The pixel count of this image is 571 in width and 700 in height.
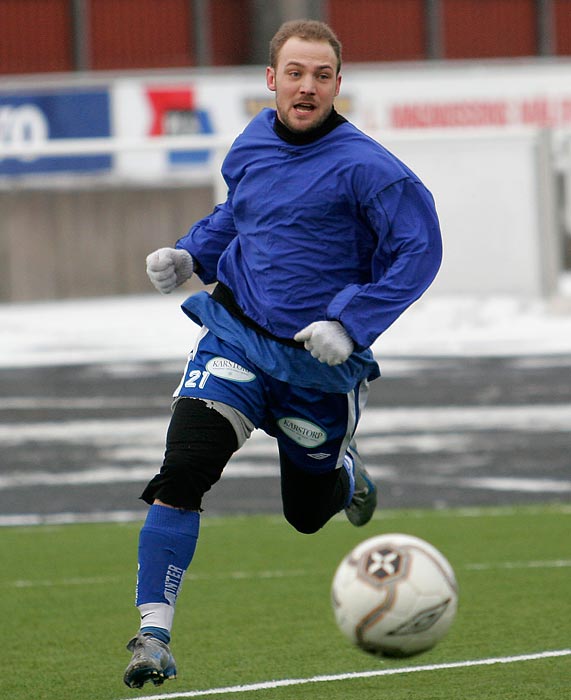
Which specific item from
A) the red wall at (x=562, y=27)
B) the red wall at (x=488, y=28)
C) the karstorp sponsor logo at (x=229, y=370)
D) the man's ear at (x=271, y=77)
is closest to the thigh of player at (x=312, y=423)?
the karstorp sponsor logo at (x=229, y=370)

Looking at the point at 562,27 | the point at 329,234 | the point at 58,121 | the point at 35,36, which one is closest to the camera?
the point at 329,234

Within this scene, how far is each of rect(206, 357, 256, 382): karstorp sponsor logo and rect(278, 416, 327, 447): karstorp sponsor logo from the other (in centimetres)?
23

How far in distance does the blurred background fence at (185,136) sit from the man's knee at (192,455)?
14315 millimetres

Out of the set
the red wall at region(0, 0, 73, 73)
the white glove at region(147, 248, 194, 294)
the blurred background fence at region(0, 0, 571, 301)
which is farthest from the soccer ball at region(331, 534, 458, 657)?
the red wall at region(0, 0, 73, 73)

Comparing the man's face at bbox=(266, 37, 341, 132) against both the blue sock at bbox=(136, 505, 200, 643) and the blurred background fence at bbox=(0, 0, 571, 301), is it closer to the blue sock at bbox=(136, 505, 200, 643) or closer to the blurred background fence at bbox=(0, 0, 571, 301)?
the blue sock at bbox=(136, 505, 200, 643)

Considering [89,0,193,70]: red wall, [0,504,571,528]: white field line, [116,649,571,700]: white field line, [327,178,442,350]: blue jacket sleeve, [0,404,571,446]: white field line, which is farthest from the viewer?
[89,0,193,70]: red wall

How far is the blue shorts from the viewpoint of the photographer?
5836mm

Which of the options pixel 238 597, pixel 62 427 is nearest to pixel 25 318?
pixel 62 427

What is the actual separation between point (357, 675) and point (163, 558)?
896 mm

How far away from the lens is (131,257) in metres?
23.7

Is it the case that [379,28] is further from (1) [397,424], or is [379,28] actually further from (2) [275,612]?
(2) [275,612]

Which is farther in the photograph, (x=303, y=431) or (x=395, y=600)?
(x=303, y=431)

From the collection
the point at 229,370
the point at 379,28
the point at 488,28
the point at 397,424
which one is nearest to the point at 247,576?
the point at 229,370

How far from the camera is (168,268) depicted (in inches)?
245
